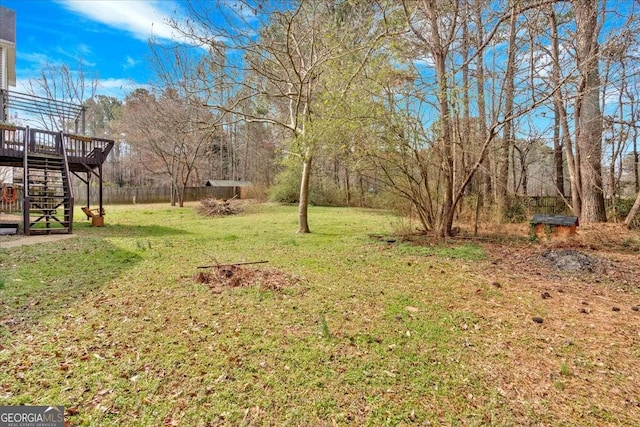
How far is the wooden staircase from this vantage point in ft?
26.2

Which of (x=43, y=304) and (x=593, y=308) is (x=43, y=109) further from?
(x=593, y=308)

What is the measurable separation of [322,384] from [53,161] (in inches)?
418

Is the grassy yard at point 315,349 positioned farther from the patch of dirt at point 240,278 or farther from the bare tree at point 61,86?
the bare tree at point 61,86

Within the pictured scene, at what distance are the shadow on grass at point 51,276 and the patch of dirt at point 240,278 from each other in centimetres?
129

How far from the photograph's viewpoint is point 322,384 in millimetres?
2105


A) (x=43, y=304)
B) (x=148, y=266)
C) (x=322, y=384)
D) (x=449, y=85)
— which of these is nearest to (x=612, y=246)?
(x=449, y=85)

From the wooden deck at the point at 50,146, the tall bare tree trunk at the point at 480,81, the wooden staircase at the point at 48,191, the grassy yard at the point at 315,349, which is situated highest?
the tall bare tree trunk at the point at 480,81

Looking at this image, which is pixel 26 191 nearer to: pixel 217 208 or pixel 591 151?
pixel 217 208

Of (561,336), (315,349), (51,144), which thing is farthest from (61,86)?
(561,336)

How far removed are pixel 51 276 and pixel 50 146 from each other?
7435 mm

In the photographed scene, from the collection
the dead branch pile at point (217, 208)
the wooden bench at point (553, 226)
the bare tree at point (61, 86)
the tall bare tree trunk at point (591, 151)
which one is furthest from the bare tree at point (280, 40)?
the bare tree at point (61, 86)

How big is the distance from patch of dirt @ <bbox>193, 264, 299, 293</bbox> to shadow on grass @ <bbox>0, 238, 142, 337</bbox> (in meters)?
1.29

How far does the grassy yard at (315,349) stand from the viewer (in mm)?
1884

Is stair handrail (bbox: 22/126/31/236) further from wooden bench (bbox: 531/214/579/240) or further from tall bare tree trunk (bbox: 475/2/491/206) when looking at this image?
wooden bench (bbox: 531/214/579/240)
